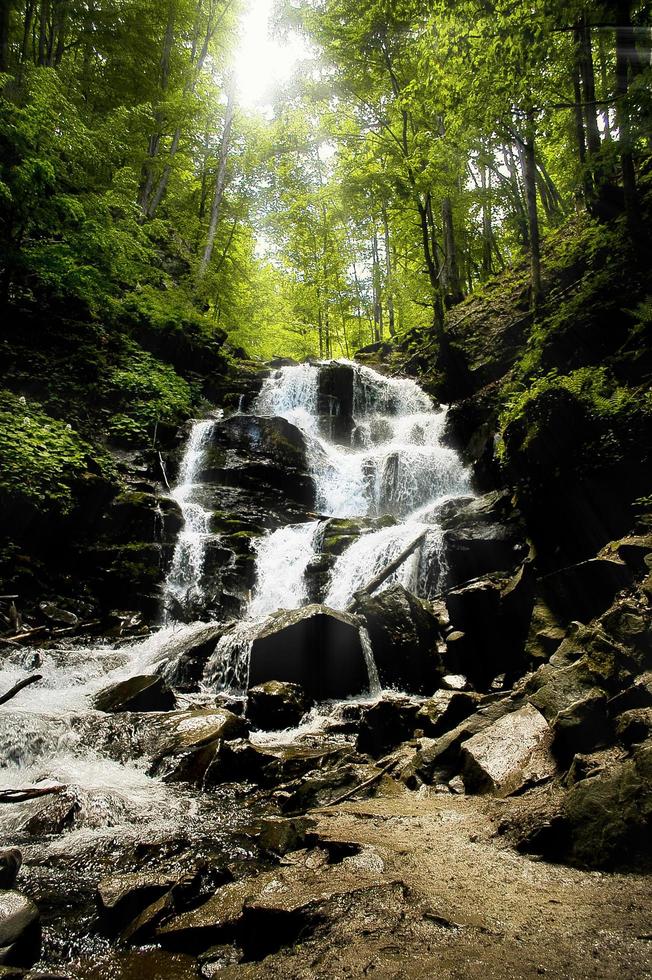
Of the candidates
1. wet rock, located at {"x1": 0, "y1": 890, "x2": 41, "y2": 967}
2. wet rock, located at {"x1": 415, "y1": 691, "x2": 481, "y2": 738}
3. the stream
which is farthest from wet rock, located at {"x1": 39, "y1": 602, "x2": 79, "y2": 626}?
wet rock, located at {"x1": 0, "y1": 890, "x2": 41, "y2": 967}

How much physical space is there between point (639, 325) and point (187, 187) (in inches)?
1043

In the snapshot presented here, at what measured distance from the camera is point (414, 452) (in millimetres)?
16953

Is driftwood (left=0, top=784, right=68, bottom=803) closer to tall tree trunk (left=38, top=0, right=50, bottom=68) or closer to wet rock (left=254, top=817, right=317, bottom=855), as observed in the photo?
wet rock (left=254, top=817, right=317, bottom=855)

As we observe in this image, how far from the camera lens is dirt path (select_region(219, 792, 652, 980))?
1994 mm

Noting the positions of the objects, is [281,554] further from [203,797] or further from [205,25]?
[205,25]

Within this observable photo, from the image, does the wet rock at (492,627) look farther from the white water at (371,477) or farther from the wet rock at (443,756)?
the wet rock at (443,756)

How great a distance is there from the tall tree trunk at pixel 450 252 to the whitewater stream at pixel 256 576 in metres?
5.51

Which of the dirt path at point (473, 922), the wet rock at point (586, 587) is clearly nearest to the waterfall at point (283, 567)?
the wet rock at point (586, 587)

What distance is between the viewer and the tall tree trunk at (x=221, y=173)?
21.9 meters

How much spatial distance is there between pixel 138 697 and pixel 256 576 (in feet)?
19.7

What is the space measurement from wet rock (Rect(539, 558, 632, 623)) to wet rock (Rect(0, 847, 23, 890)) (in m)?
7.19

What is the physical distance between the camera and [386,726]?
6211 mm

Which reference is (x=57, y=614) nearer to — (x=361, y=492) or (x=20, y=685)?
(x=20, y=685)

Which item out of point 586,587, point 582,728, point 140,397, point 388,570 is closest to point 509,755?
point 582,728
